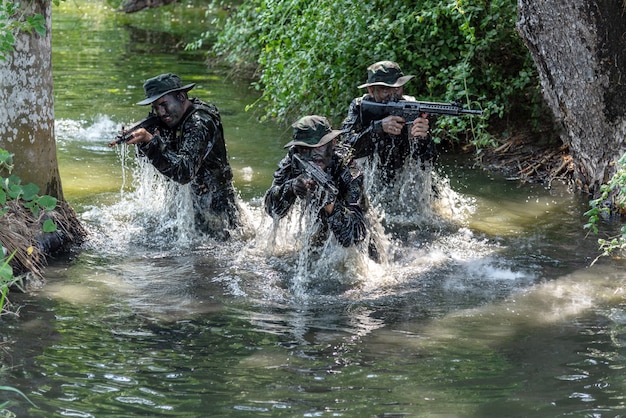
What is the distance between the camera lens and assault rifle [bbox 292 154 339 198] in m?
6.98

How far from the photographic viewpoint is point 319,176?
7.02 m

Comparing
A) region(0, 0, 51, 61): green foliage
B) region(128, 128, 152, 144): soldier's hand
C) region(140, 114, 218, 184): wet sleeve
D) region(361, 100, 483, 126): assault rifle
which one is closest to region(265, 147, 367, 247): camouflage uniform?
region(140, 114, 218, 184): wet sleeve

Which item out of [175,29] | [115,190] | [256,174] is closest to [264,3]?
[256,174]

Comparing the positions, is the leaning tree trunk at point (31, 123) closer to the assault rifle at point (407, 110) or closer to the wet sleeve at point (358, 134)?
the wet sleeve at point (358, 134)

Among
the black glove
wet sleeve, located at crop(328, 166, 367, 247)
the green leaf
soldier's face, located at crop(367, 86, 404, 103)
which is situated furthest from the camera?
soldier's face, located at crop(367, 86, 404, 103)

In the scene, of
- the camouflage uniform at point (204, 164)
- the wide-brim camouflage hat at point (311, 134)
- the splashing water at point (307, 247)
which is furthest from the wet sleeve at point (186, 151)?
the wide-brim camouflage hat at point (311, 134)

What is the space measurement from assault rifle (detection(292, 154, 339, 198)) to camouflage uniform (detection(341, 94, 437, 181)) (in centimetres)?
181

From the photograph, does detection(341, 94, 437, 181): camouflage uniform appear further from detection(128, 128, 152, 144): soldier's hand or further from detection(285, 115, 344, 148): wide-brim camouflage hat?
detection(128, 128, 152, 144): soldier's hand

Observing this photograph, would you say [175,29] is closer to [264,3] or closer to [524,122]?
[264,3]

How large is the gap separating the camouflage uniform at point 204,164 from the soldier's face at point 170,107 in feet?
0.20

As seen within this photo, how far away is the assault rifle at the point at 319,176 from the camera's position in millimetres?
6984

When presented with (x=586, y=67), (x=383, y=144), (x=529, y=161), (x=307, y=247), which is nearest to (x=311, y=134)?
(x=307, y=247)

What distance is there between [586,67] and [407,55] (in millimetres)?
2590

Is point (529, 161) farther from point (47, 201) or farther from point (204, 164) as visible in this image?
point (47, 201)
